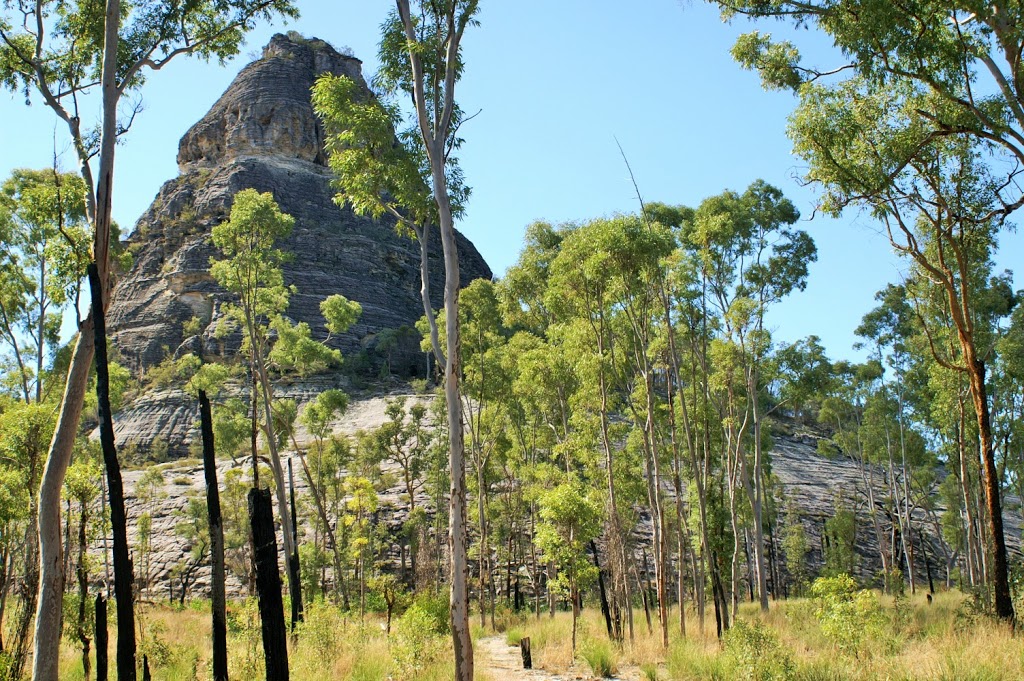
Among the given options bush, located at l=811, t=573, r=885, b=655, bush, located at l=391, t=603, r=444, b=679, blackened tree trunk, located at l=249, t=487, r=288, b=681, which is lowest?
bush, located at l=391, t=603, r=444, b=679

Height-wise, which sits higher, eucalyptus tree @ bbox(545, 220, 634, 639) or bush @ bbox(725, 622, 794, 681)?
eucalyptus tree @ bbox(545, 220, 634, 639)

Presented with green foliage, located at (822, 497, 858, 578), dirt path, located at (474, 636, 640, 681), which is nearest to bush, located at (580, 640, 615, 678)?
dirt path, located at (474, 636, 640, 681)

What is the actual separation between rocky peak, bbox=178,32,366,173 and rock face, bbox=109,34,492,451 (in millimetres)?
118

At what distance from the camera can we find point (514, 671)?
1398 cm

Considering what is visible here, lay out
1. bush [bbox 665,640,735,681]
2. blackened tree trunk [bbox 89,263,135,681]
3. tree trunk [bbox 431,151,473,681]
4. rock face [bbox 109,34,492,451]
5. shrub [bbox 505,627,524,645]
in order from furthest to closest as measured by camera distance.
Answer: rock face [bbox 109,34,492,451], shrub [bbox 505,627,524,645], bush [bbox 665,640,735,681], tree trunk [bbox 431,151,473,681], blackened tree trunk [bbox 89,263,135,681]

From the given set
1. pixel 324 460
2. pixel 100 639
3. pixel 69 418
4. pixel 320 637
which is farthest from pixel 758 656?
pixel 324 460

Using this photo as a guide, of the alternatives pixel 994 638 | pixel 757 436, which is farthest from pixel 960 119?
pixel 757 436

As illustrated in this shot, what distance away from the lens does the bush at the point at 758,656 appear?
902 centimetres

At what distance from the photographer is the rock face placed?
58.2 metres

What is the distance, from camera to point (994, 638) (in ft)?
34.3

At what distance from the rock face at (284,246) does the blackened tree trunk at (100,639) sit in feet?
130

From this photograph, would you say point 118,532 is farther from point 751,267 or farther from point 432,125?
point 751,267

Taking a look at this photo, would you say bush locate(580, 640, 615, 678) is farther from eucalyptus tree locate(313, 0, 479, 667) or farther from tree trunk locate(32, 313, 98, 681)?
tree trunk locate(32, 313, 98, 681)

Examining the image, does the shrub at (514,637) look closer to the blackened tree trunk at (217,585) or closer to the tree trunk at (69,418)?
the blackened tree trunk at (217,585)
